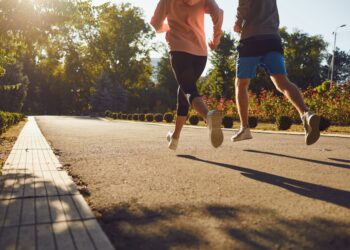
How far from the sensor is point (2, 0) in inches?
199

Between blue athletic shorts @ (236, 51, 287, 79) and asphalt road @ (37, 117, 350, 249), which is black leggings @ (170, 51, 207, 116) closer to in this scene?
blue athletic shorts @ (236, 51, 287, 79)

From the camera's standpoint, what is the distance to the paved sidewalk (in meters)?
1.59

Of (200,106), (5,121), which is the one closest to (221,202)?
(200,106)

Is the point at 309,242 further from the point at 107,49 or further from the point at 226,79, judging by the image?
the point at 107,49

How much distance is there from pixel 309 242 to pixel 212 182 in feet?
4.28

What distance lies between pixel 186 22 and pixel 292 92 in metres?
1.33

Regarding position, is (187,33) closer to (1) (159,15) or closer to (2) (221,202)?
(1) (159,15)

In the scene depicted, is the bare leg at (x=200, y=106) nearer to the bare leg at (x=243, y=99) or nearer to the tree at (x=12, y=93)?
the bare leg at (x=243, y=99)

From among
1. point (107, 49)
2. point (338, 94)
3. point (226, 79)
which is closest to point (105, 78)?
point (107, 49)

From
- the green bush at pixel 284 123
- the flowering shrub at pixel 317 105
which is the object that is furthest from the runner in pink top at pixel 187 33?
the flowering shrub at pixel 317 105

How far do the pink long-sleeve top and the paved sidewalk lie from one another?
5.88ft

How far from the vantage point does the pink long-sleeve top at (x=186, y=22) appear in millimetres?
3805

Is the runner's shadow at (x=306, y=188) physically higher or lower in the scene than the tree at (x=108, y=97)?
lower

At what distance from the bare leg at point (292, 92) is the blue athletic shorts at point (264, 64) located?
8cm
